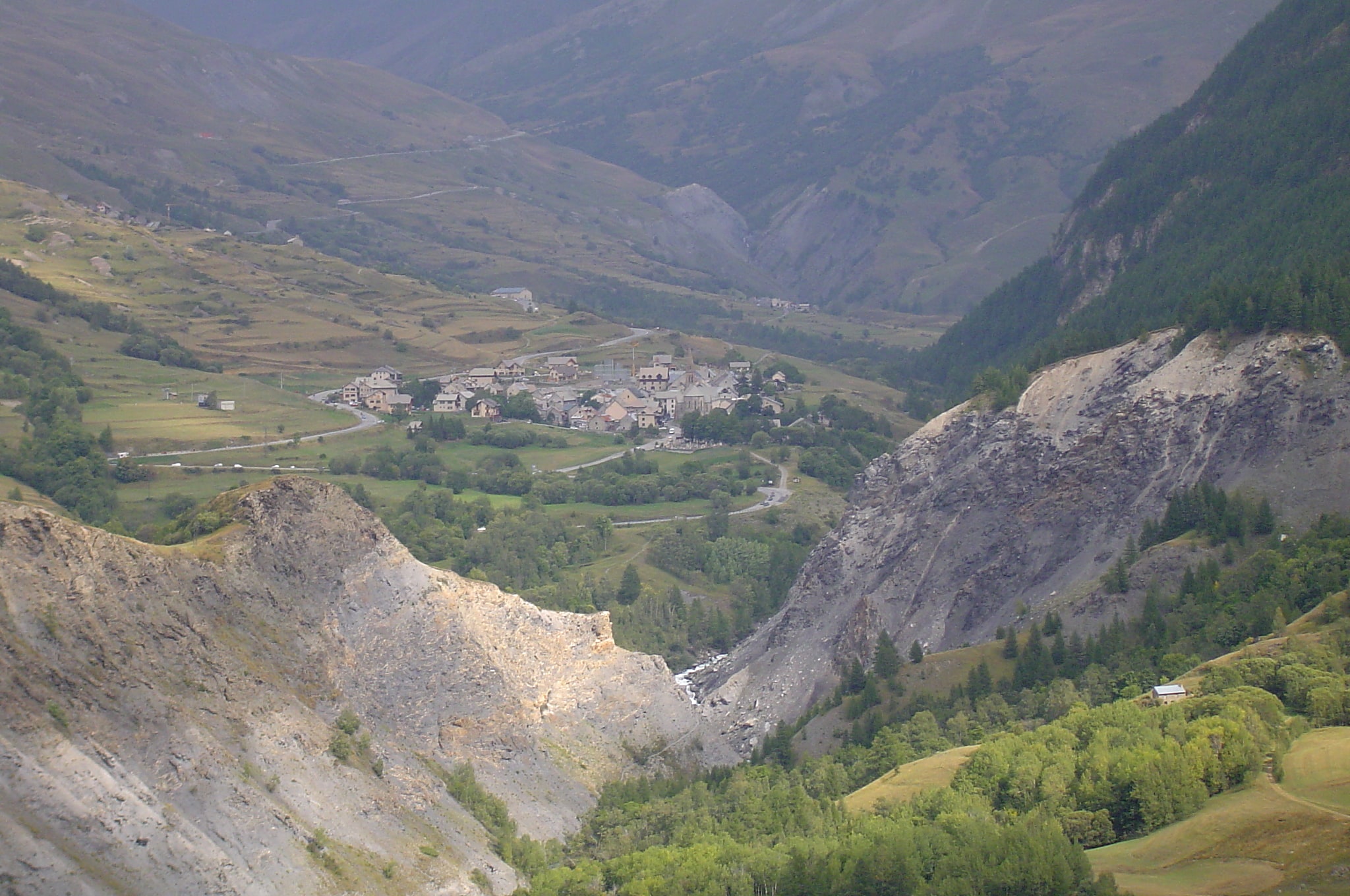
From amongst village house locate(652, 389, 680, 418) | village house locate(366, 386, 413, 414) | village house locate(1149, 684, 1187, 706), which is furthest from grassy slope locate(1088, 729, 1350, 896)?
village house locate(652, 389, 680, 418)

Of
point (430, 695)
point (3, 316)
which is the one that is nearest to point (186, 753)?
point (430, 695)

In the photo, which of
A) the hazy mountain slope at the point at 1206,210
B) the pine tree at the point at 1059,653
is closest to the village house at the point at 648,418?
the hazy mountain slope at the point at 1206,210

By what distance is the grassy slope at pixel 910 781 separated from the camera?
2039 inches

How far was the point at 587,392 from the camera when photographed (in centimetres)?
15150

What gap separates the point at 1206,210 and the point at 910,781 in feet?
241

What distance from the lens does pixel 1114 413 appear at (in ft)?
260

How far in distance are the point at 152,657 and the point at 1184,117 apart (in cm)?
11549

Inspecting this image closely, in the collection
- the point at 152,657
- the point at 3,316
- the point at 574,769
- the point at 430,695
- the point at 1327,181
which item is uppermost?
the point at 1327,181

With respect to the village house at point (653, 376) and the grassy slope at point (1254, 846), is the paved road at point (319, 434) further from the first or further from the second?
the grassy slope at point (1254, 846)

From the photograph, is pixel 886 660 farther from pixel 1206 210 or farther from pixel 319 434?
pixel 319 434

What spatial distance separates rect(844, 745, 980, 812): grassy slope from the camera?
51781 mm

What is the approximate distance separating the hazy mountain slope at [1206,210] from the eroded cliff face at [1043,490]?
398 cm

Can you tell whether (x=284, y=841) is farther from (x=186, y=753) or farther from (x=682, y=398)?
(x=682, y=398)

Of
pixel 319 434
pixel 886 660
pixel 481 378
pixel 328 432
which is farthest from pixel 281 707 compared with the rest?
pixel 481 378
